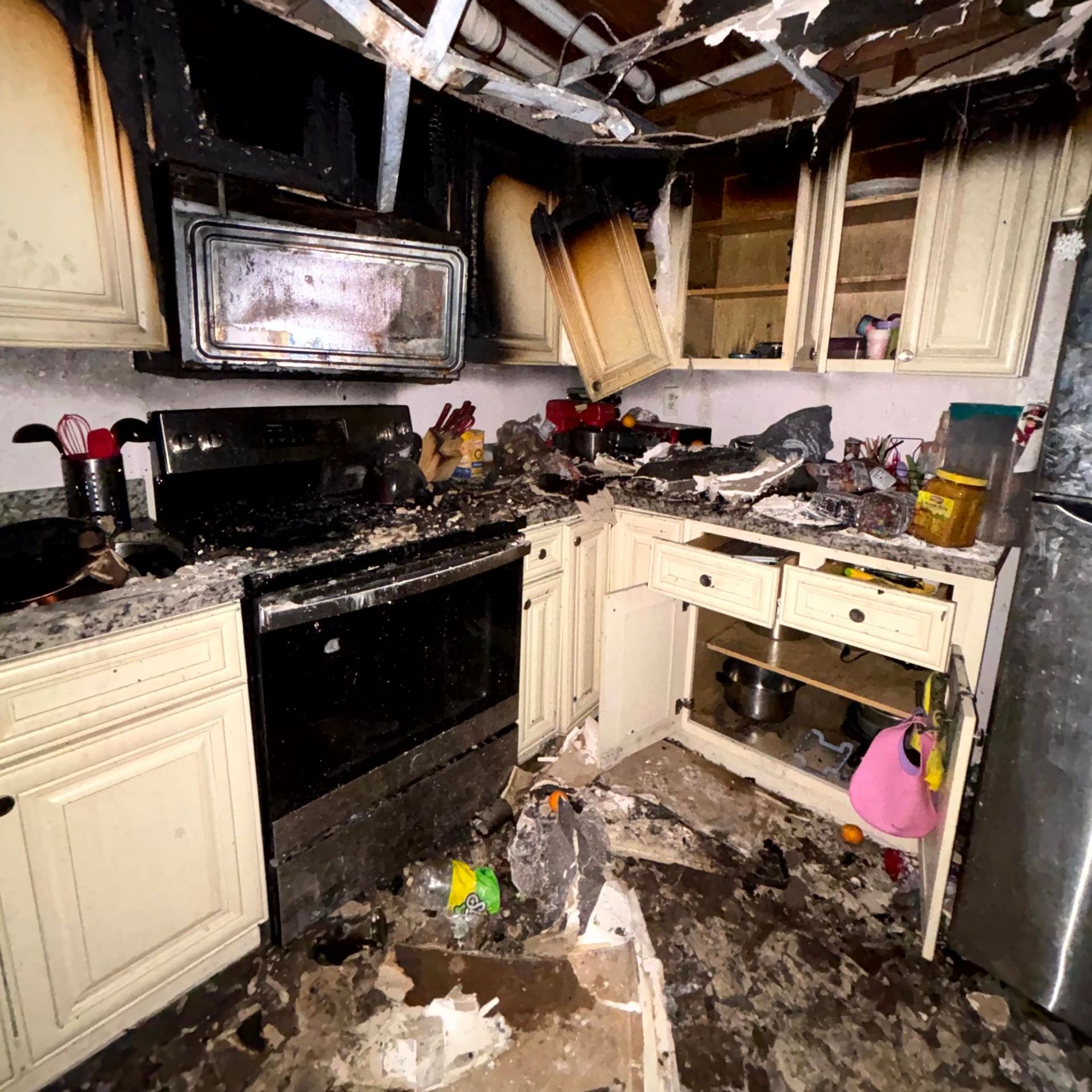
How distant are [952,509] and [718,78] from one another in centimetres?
161

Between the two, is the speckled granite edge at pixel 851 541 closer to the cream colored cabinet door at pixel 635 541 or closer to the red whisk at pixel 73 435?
the cream colored cabinet door at pixel 635 541

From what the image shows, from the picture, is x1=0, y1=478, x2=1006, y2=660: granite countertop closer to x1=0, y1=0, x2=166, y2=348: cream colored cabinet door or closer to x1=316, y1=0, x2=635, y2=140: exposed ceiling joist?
x1=0, y1=0, x2=166, y2=348: cream colored cabinet door

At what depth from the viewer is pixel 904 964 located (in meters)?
1.58

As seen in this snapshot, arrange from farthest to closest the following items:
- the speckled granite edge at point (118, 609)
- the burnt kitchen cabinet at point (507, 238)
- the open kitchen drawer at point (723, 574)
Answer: the burnt kitchen cabinet at point (507, 238), the open kitchen drawer at point (723, 574), the speckled granite edge at point (118, 609)

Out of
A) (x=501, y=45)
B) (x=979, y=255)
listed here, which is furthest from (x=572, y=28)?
(x=979, y=255)

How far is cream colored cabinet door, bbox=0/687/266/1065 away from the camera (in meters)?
1.15

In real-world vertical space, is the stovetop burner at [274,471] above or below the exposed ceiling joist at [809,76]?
A: below

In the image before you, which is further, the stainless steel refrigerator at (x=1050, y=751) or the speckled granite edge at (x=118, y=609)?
the stainless steel refrigerator at (x=1050, y=751)

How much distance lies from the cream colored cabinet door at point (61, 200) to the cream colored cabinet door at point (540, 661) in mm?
1303

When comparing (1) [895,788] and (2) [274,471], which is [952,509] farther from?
(2) [274,471]

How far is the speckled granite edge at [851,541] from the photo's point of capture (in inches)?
62.5

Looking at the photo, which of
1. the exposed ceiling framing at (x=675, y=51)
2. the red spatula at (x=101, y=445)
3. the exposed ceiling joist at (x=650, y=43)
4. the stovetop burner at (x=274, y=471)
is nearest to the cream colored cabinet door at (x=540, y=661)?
the stovetop burner at (x=274, y=471)

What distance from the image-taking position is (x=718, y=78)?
6.86 ft

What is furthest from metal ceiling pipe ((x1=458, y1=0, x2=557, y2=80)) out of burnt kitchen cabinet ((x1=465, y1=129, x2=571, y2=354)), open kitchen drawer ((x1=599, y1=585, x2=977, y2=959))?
open kitchen drawer ((x1=599, y1=585, x2=977, y2=959))
